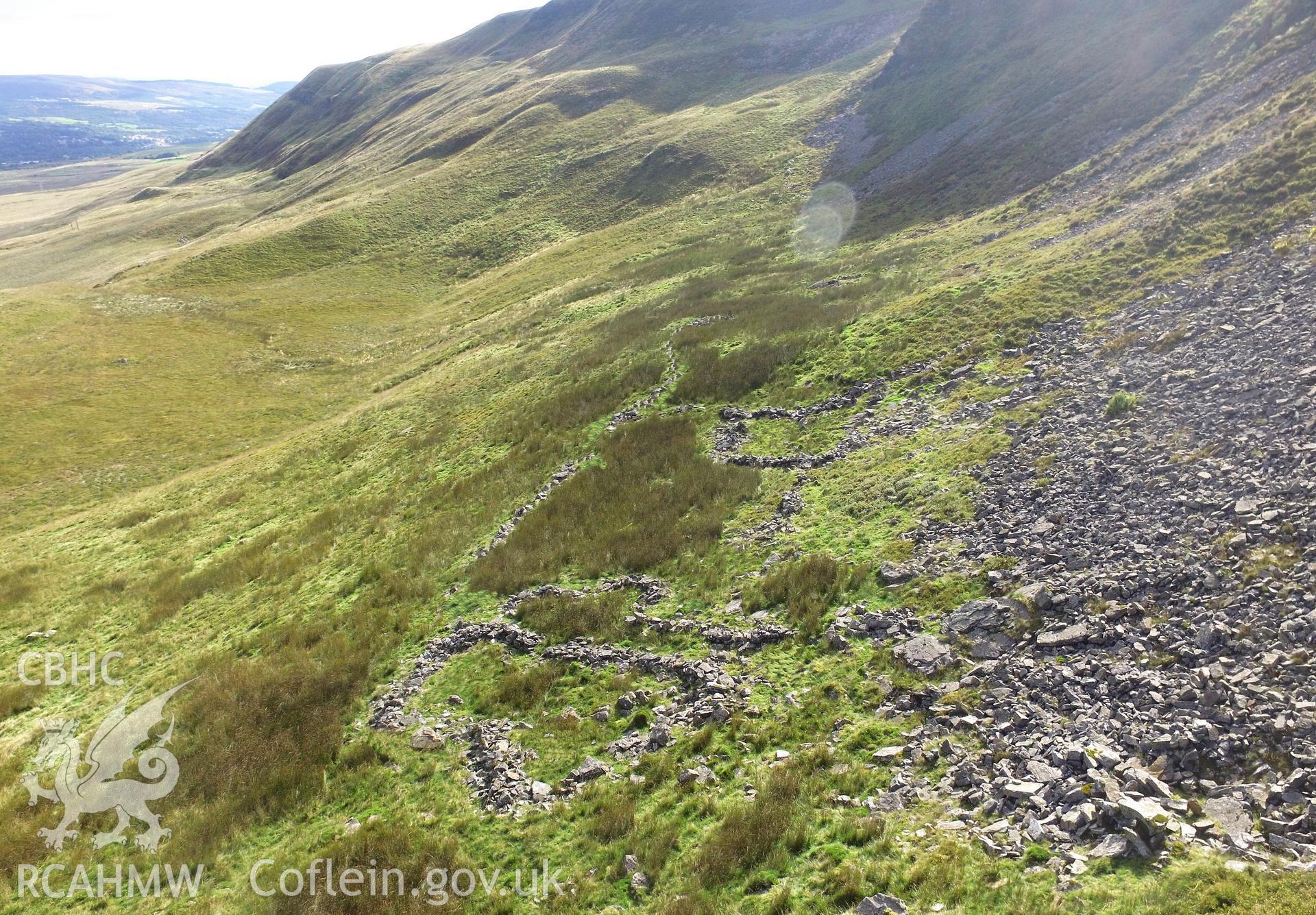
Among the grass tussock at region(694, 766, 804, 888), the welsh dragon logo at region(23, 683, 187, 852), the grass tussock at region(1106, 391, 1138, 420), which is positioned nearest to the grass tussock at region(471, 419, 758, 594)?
the welsh dragon logo at region(23, 683, 187, 852)

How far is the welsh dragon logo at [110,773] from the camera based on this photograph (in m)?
14.2

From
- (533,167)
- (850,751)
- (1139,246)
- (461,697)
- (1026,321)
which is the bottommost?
(461,697)

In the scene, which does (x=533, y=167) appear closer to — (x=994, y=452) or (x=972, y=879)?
(x=994, y=452)

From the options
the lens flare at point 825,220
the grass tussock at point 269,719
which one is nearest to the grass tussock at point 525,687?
the grass tussock at point 269,719

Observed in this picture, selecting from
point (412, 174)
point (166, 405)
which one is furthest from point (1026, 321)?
point (412, 174)

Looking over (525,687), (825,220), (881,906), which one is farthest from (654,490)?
(825,220)

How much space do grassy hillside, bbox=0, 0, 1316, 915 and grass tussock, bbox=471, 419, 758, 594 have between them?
6.0 inches

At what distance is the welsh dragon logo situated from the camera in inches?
558

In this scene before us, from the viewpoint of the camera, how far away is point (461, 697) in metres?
16.2

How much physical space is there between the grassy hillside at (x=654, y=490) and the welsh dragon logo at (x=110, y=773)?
0.40m

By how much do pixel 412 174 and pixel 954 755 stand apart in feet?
434

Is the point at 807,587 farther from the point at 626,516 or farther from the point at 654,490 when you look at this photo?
the point at 654,490

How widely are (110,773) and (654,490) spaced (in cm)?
1673

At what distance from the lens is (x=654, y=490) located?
24031mm
